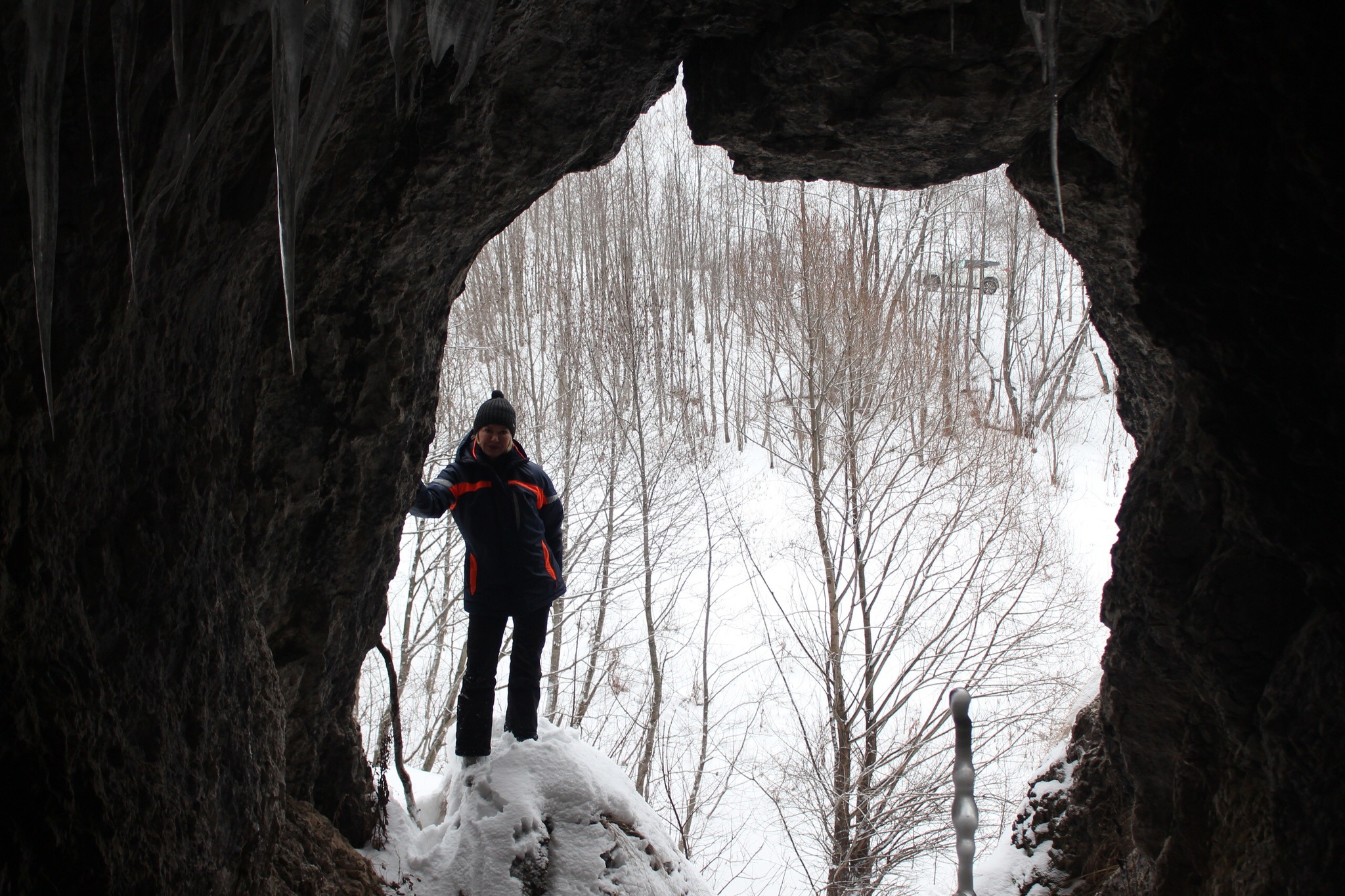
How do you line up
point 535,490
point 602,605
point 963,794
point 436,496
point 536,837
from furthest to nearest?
point 602,605
point 535,490
point 436,496
point 536,837
point 963,794

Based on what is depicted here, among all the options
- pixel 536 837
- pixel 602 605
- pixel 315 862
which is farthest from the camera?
pixel 602 605

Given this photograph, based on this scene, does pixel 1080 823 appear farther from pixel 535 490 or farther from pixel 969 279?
pixel 969 279

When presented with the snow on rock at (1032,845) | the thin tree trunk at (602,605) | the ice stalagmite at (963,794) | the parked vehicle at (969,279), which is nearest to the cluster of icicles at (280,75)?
the ice stalagmite at (963,794)

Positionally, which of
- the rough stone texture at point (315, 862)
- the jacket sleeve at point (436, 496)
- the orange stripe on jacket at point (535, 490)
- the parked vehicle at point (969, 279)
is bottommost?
the rough stone texture at point (315, 862)

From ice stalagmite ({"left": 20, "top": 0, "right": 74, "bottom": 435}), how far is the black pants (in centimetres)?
283

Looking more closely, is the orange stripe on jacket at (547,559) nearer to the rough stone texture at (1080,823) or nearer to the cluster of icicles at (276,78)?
the rough stone texture at (1080,823)

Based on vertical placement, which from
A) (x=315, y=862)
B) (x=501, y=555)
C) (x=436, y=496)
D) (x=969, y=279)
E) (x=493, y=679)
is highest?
(x=969, y=279)

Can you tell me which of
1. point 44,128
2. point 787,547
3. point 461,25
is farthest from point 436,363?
point 787,547

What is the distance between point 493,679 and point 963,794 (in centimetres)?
232

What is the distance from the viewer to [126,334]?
146 cm

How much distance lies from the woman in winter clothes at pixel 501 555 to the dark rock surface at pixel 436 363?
461 mm

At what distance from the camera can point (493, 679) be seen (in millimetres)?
3867

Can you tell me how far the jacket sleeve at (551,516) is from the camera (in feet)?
13.5

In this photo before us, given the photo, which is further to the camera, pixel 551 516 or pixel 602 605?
pixel 602 605
